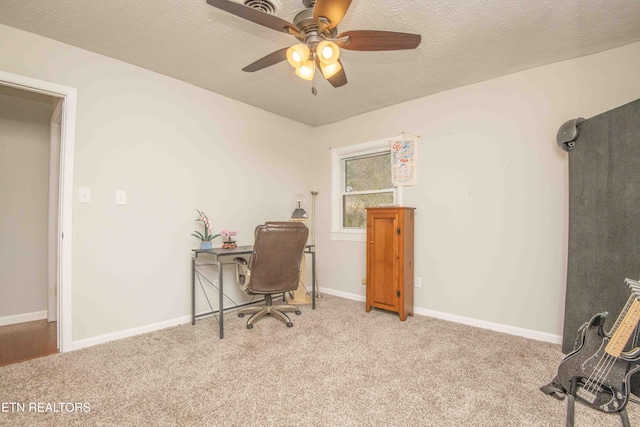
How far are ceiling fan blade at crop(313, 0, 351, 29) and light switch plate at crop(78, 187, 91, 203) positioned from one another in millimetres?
2164

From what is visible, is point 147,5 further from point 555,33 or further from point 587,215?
point 587,215

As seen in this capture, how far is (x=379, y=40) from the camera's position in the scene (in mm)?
1648

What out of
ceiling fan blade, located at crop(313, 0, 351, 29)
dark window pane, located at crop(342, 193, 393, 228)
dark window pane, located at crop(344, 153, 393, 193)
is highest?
ceiling fan blade, located at crop(313, 0, 351, 29)

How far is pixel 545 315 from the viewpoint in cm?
246

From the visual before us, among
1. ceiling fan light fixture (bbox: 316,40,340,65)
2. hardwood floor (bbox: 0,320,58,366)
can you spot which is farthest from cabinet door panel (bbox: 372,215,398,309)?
hardwood floor (bbox: 0,320,58,366)

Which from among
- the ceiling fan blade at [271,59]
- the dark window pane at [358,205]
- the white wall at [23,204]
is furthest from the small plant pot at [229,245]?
the white wall at [23,204]

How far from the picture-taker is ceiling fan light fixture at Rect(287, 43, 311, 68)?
1.67 metres

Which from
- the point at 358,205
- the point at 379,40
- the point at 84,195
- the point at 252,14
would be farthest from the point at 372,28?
the point at 84,195

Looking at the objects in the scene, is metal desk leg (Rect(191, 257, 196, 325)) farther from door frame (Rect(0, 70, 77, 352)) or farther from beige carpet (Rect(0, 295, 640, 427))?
door frame (Rect(0, 70, 77, 352))

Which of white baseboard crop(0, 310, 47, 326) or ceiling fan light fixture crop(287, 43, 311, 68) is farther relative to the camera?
white baseboard crop(0, 310, 47, 326)

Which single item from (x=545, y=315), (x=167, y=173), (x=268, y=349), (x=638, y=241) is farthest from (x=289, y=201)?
(x=638, y=241)

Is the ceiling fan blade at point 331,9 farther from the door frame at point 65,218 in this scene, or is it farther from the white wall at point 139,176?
the door frame at point 65,218

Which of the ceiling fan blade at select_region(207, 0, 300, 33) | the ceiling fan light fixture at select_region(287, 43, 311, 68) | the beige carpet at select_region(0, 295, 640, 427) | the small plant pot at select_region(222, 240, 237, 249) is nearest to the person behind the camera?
the ceiling fan blade at select_region(207, 0, 300, 33)

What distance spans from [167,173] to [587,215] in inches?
134
